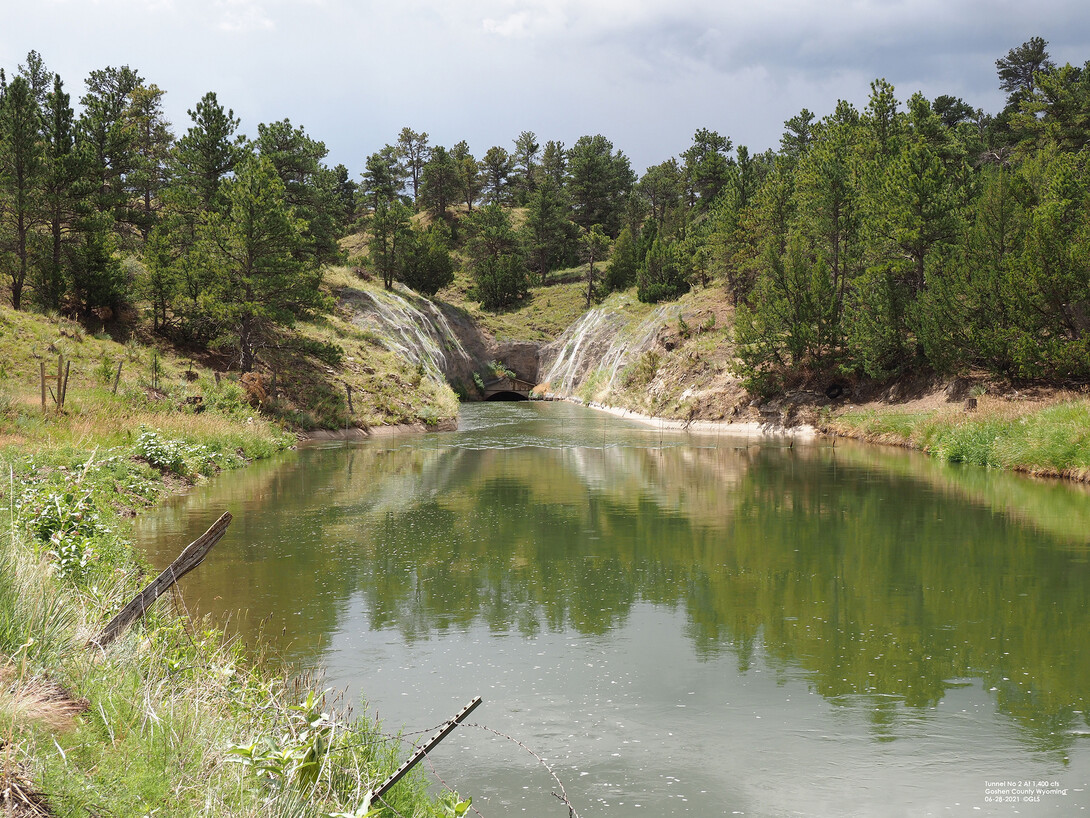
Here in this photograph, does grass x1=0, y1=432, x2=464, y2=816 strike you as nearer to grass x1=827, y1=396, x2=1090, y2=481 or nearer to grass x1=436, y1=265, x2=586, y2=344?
grass x1=827, y1=396, x2=1090, y2=481

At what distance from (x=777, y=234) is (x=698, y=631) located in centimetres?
5138

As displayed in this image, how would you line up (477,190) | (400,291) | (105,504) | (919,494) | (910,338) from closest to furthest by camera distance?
1. (105,504)
2. (919,494)
3. (910,338)
4. (400,291)
5. (477,190)

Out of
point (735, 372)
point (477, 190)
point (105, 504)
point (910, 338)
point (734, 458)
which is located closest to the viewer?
point (105, 504)

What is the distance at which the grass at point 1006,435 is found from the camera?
25000 mm

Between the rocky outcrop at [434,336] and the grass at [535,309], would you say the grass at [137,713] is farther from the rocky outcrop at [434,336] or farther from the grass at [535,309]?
the grass at [535,309]

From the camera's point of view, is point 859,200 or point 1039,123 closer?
point 859,200

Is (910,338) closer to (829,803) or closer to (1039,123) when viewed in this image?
(1039,123)

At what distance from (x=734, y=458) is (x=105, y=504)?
24766 millimetres

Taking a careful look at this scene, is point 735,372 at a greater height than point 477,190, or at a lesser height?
lesser

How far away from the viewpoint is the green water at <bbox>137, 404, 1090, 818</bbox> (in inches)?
276

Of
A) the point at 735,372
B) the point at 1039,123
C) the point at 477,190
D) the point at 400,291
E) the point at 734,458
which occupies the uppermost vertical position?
the point at 477,190

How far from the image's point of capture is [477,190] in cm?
12794

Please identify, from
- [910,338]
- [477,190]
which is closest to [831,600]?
[910,338]

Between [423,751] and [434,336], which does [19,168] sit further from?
[423,751]
